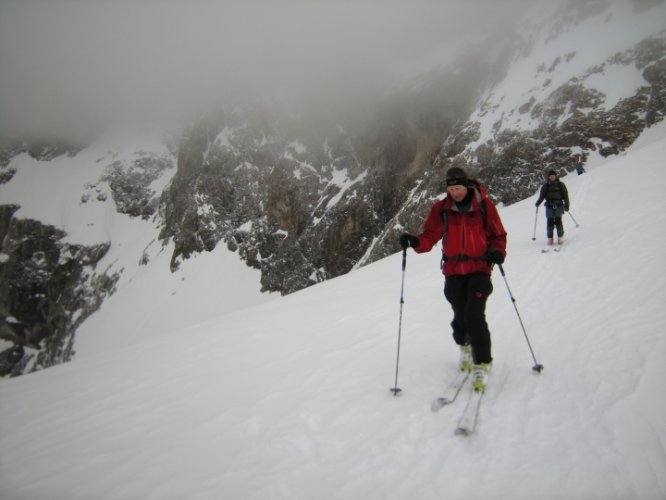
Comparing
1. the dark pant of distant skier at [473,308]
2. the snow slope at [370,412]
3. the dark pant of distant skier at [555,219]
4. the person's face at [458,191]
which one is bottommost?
the snow slope at [370,412]

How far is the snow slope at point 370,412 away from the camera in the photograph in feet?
9.21

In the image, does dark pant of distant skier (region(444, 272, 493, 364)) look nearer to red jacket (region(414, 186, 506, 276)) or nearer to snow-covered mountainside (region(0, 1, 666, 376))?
red jacket (region(414, 186, 506, 276))

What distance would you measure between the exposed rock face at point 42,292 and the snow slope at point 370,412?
8930 centimetres

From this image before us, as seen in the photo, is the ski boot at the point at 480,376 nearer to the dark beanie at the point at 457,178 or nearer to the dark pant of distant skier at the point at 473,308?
the dark pant of distant skier at the point at 473,308

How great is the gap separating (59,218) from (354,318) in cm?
12273

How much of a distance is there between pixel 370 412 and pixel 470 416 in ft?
3.33

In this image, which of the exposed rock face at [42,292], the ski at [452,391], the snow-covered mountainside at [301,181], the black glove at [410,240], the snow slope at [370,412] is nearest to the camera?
the snow slope at [370,412]

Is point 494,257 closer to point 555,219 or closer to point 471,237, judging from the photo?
point 471,237

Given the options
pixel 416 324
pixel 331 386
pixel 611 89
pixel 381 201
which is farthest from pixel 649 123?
pixel 331 386

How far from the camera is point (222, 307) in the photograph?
65812 millimetres

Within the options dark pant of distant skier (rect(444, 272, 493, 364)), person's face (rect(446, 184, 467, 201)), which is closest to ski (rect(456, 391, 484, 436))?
dark pant of distant skier (rect(444, 272, 493, 364))

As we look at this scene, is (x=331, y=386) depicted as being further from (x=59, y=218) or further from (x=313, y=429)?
(x=59, y=218)

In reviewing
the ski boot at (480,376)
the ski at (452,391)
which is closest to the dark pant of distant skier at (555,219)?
the ski at (452,391)

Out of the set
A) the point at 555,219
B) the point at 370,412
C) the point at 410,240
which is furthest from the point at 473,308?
the point at 555,219
